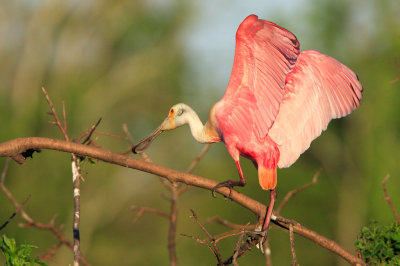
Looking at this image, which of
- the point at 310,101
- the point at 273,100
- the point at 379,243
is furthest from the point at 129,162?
the point at 379,243

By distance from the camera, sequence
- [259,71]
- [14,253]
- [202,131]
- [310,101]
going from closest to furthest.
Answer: [14,253]
[259,71]
[310,101]
[202,131]

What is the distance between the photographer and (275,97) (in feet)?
14.0

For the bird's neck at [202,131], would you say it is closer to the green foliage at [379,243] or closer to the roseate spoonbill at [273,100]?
the roseate spoonbill at [273,100]

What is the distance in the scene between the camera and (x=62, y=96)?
23.5 meters

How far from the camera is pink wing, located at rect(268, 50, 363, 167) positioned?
446 centimetres

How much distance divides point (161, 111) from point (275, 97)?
2382cm

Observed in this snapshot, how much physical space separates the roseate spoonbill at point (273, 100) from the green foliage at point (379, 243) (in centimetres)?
57

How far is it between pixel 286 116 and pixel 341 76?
1.65 ft

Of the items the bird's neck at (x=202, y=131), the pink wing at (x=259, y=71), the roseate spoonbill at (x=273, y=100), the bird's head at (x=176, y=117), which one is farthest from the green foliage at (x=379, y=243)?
the bird's head at (x=176, y=117)

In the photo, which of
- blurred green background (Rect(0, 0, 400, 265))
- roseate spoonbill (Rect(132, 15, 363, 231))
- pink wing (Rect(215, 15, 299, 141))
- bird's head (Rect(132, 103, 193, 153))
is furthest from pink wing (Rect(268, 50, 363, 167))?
blurred green background (Rect(0, 0, 400, 265))

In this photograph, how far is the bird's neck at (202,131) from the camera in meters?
4.69

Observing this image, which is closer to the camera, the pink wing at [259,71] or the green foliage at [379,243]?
the green foliage at [379,243]

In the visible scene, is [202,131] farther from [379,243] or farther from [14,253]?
[14,253]

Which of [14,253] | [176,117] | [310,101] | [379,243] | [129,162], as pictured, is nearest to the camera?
[14,253]
